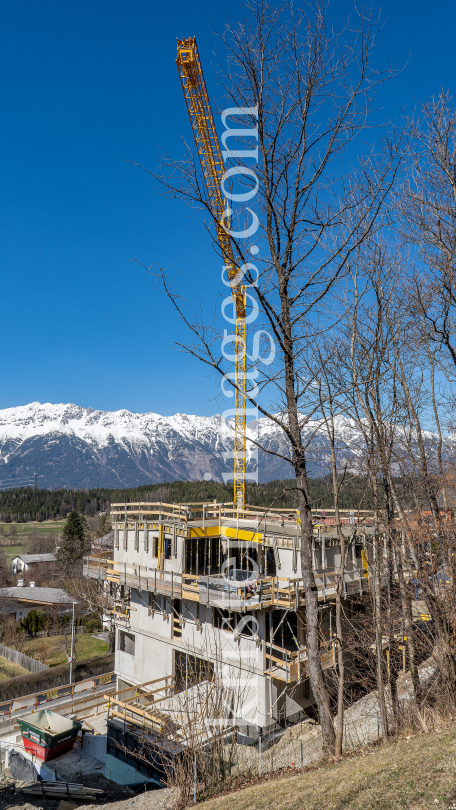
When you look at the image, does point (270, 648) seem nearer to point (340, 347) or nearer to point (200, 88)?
point (340, 347)

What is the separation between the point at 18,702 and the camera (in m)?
30.5

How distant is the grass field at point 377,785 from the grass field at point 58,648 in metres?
36.4

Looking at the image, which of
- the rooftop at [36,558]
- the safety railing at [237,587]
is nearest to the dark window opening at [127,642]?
the safety railing at [237,587]

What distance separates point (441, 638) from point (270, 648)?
7040 mm

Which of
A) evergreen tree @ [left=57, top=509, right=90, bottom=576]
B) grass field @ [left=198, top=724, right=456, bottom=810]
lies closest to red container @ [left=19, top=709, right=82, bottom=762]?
grass field @ [left=198, top=724, right=456, bottom=810]

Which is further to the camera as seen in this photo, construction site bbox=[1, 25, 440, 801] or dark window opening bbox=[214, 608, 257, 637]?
dark window opening bbox=[214, 608, 257, 637]

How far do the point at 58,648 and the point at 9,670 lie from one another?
7.85 m

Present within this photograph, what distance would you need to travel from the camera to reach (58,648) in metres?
45.7

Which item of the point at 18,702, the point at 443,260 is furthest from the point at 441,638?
the point at 18,702

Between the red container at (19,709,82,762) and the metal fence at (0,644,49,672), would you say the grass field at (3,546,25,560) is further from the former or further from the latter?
the red container at (19,709,82,762)

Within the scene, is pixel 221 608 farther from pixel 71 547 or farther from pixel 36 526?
pixel 36 526

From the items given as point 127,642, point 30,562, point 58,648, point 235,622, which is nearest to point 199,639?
point 235,622

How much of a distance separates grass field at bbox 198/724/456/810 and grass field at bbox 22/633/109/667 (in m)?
36.4

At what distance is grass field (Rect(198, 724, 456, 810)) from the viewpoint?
6527 mm
